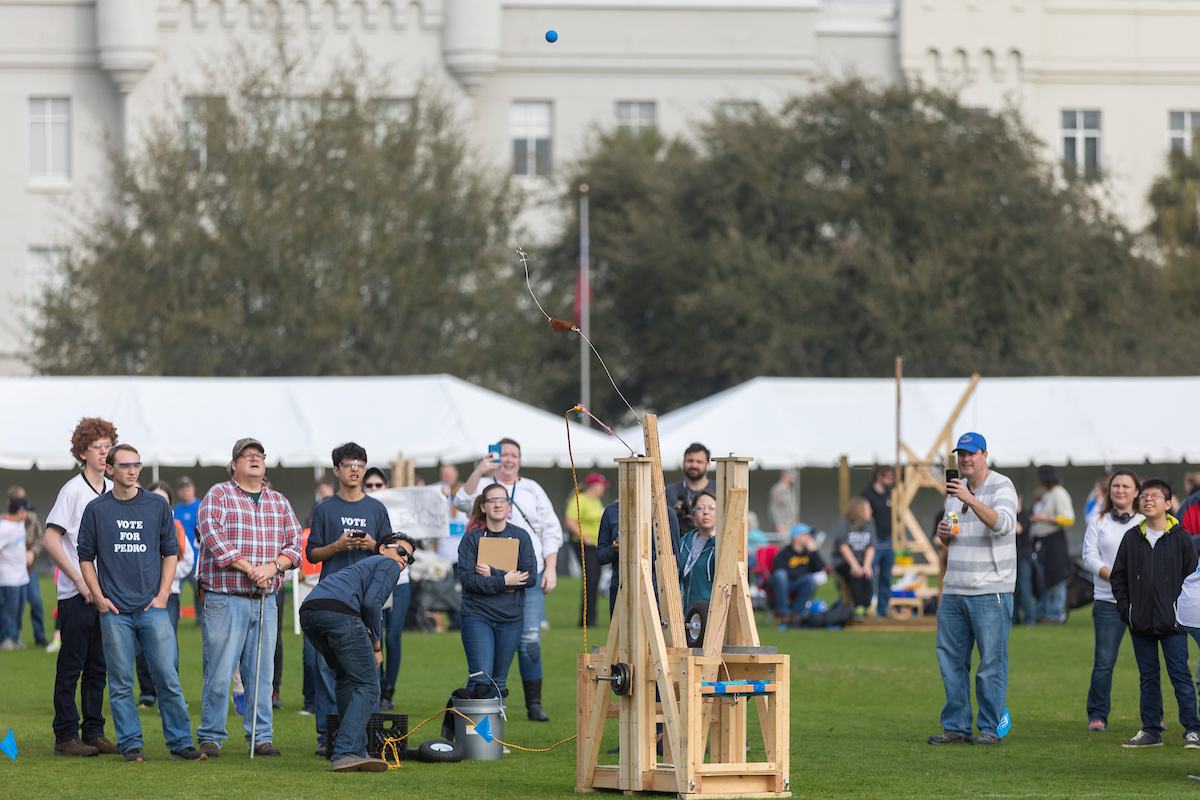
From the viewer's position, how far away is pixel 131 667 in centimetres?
959

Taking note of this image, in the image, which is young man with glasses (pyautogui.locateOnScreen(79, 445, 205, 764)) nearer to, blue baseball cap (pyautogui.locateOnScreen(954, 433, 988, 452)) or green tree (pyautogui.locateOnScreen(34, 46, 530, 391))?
blue baseball cap (pyautogui.locateOnScreen(954, 433, 988, 452))

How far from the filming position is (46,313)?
36094mm

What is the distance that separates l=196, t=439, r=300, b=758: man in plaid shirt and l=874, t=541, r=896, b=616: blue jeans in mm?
12542

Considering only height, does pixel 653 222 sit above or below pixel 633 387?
above

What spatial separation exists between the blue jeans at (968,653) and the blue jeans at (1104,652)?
33.0 inches

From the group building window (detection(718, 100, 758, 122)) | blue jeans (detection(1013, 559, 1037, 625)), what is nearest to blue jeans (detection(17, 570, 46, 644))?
blue jeans (detection(1013, 559, 1037, 625))

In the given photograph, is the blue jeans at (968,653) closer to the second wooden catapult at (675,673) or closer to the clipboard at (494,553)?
Result: the second wooden catapult at (675,673)

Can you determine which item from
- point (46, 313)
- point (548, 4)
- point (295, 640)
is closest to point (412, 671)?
point (295, 640)

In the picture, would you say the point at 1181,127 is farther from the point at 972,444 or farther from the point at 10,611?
the point at 972,444

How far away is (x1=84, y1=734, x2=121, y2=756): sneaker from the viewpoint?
1009 centimetres

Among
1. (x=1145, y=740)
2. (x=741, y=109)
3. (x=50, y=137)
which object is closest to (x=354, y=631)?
(x=1145, y=740)

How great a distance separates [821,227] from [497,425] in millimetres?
13507

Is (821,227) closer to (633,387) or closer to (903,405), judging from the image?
(633,387)

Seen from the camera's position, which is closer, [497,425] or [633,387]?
[497,425]
